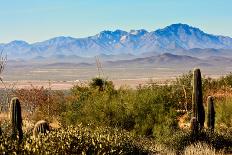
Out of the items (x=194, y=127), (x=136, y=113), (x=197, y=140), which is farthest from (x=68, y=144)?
(x=136, y=113)

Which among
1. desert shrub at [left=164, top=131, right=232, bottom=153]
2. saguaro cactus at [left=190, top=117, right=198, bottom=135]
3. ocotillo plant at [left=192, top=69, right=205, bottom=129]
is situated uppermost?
ocotillo plant at [left=192, top=69, right=205, bottom=129]

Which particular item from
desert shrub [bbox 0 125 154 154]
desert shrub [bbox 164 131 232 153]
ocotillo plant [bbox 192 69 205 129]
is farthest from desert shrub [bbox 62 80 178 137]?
desert shrub [bbox 0 125 154 154]

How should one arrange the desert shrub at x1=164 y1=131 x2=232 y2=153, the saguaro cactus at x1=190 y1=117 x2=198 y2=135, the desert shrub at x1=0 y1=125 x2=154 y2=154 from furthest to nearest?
Answer: the saguaro cactus at x1=190 y1=117 x2=198 y2=135 < the desert shrub at x1=164 y1=131 x2=232 y2=153 < the desert shrub at x1=0 y1=125 x2=154 y2=154

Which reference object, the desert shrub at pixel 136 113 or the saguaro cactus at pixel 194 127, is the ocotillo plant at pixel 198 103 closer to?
the desert shrub at pixel 136 113

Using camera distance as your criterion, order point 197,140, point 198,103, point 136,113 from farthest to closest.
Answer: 1. point 198,103
2. point 136,113
3. point 197,140

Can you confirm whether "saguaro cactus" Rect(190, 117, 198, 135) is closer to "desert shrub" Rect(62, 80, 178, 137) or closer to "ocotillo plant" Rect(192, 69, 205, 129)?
"desert shrub" Rect(62, 80, 178, 137)

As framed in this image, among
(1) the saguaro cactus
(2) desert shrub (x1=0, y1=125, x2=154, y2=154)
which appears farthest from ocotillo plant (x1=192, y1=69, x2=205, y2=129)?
(2) desert shrub (x1=0, y1=125, x2=154, y2=154)

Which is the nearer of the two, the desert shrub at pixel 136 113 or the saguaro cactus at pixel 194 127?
the saguaro cactus at pixel 194 127

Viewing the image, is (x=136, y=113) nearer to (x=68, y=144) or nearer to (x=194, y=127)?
(x=194, y=127)

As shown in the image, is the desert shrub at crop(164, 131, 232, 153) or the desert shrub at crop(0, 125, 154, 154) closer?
the desert shrub at crop(0, 125, 154, 154)

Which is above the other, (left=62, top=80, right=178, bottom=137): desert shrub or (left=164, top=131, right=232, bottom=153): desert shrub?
(left=62, top=80, right=178, bottom=137): desert shrub

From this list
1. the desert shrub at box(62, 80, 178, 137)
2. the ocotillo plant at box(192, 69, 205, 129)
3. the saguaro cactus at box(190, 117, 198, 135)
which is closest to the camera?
the saguaro cactus at box(190, 117, 198, 135)

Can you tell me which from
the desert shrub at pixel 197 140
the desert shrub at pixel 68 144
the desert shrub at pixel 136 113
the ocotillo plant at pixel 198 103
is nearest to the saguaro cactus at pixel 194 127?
the desert shrub at pixel 197 140

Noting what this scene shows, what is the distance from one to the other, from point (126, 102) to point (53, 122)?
28.0ft
